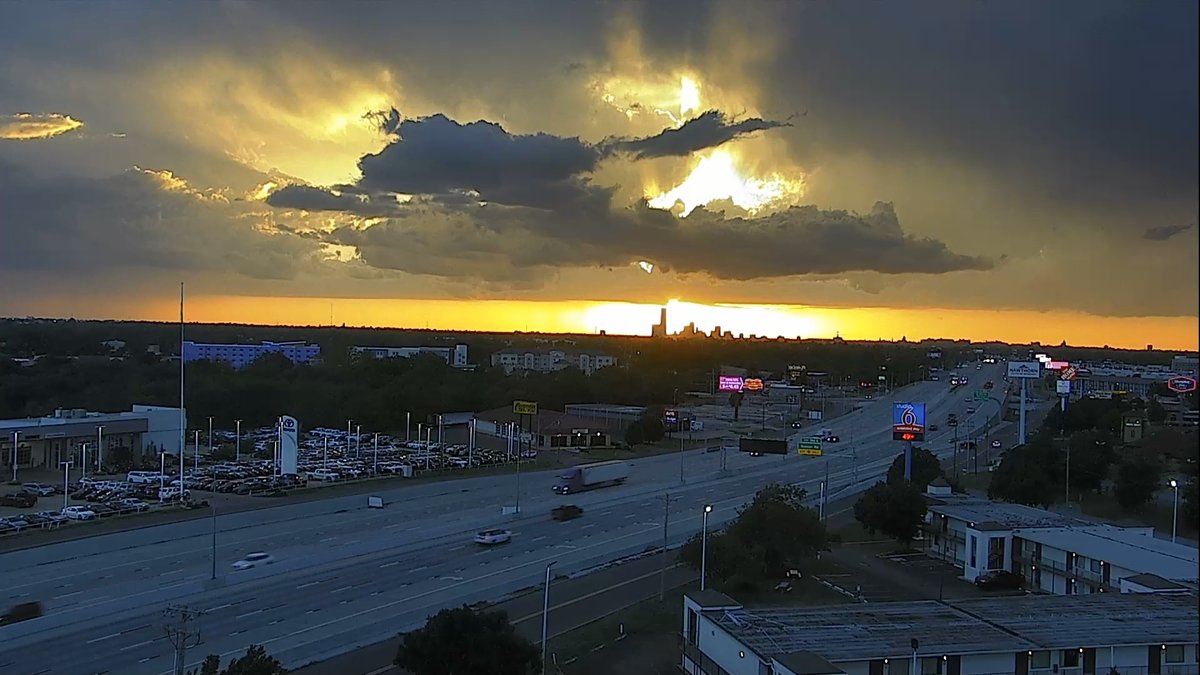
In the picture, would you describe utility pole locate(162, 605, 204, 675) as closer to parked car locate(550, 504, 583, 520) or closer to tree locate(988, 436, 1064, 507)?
parked car locate(550, 504, 583, 520)

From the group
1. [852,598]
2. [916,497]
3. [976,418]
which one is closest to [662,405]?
[976,418]

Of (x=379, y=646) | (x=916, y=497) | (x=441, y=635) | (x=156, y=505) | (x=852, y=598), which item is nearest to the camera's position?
(x=441, y=635)

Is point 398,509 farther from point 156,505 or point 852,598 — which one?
point 852,598

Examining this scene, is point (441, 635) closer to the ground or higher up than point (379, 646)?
higher up

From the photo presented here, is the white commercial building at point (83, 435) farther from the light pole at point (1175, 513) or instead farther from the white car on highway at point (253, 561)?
the light pole at point (1175, 513)

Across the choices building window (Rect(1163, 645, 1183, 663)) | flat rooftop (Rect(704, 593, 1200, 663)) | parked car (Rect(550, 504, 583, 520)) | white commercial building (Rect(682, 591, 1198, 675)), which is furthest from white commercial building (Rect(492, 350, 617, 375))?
building window (Rect(1163, 645, 1183, 663))

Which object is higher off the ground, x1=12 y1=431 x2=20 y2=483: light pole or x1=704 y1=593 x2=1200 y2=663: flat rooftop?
x1=704 y1=593 x2=1200 y2=663: flat rooftop
